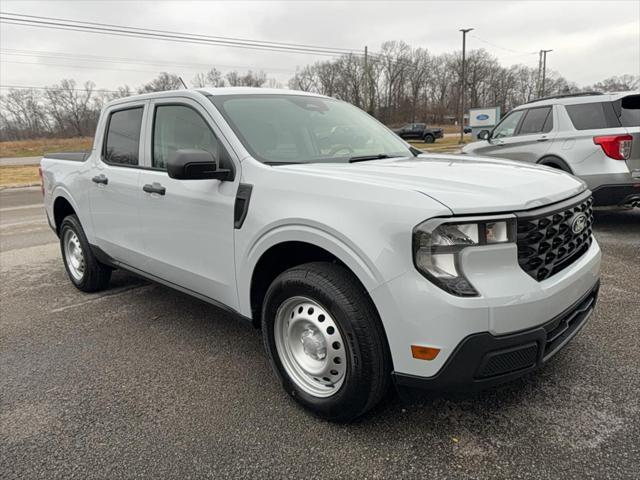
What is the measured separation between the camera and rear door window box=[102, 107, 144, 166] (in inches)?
152

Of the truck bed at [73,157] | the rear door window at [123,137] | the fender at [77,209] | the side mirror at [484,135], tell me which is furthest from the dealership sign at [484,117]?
the rear door window at [123,137]

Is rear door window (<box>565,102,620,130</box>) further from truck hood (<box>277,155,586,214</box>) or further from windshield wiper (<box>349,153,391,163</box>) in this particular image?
windshield wiper (<box>349,153,391,163</box>)

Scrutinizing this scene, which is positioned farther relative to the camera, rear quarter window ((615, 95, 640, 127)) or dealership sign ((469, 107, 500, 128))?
dealership sign ((469, 107, 500, 128))

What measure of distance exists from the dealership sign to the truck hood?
31132mm

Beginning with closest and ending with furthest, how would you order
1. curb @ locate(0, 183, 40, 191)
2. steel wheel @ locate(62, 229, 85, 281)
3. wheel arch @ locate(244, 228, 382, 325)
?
wheel arch @ locate(244, 228, 382, 325) → steel wheel @ locate(62, 229, 85, 281) → curb @ locate(0, 183, 40, 191)

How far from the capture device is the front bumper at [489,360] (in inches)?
79.1

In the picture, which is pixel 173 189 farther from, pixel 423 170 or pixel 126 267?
pixel 423 170

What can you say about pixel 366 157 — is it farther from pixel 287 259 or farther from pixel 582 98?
pixel 582 98

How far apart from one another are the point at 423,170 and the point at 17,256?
6.52 metres

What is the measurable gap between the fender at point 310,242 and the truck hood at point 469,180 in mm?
319

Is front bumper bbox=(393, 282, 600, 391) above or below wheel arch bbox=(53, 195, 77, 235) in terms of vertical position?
below

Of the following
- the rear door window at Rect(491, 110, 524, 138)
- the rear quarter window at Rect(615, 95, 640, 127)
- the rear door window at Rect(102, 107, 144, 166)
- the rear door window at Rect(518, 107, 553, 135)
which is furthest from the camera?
the rear door window at Rect(491, 110, 524, 138)

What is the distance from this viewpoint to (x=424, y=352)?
206cm

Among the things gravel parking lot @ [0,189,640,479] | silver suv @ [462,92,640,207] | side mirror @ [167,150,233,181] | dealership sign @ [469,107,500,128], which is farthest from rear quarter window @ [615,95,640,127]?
dealership sign @ [469,107,500,128]
